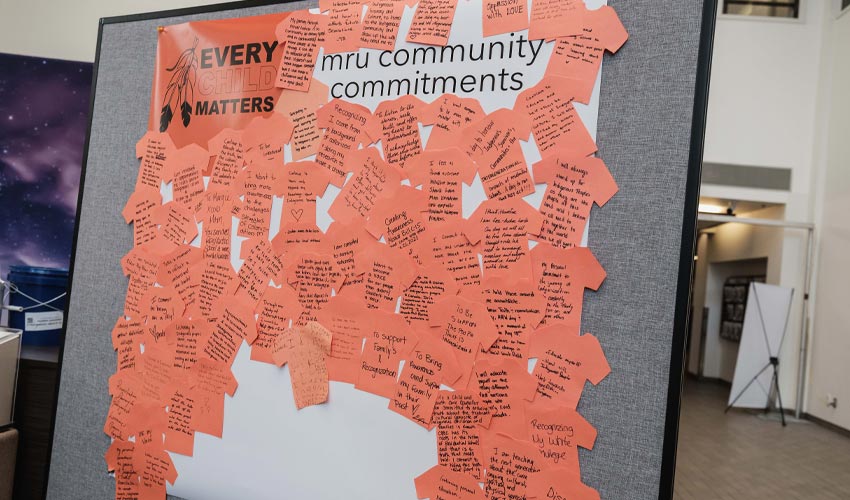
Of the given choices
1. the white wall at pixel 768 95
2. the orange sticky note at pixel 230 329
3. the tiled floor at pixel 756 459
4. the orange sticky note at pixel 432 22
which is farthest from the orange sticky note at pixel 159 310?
the white wall at pixel 768 95

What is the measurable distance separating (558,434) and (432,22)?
3.08 ft

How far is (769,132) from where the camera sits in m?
6.81

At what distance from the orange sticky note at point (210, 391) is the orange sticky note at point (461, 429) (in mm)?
557

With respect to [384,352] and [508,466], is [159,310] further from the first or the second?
[508,466]

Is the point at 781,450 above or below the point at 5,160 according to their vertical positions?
below

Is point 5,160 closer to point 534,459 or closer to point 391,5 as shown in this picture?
point 391,5

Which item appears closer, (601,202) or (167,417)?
(601,202)

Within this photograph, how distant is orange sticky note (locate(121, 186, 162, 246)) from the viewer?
1635mm

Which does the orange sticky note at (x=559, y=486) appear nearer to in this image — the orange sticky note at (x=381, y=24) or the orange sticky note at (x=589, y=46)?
the orange sticky note at (x=589, y=46)

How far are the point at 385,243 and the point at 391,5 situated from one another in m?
0.57

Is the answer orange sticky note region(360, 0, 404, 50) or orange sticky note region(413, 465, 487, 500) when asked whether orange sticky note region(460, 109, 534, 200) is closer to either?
orange sticky note region(360, 0, 404, 50)

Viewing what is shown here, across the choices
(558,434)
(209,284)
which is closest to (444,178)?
(558,434)

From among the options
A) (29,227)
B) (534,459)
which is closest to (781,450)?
(534,459)

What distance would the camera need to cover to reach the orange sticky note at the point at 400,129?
4.48 ft
